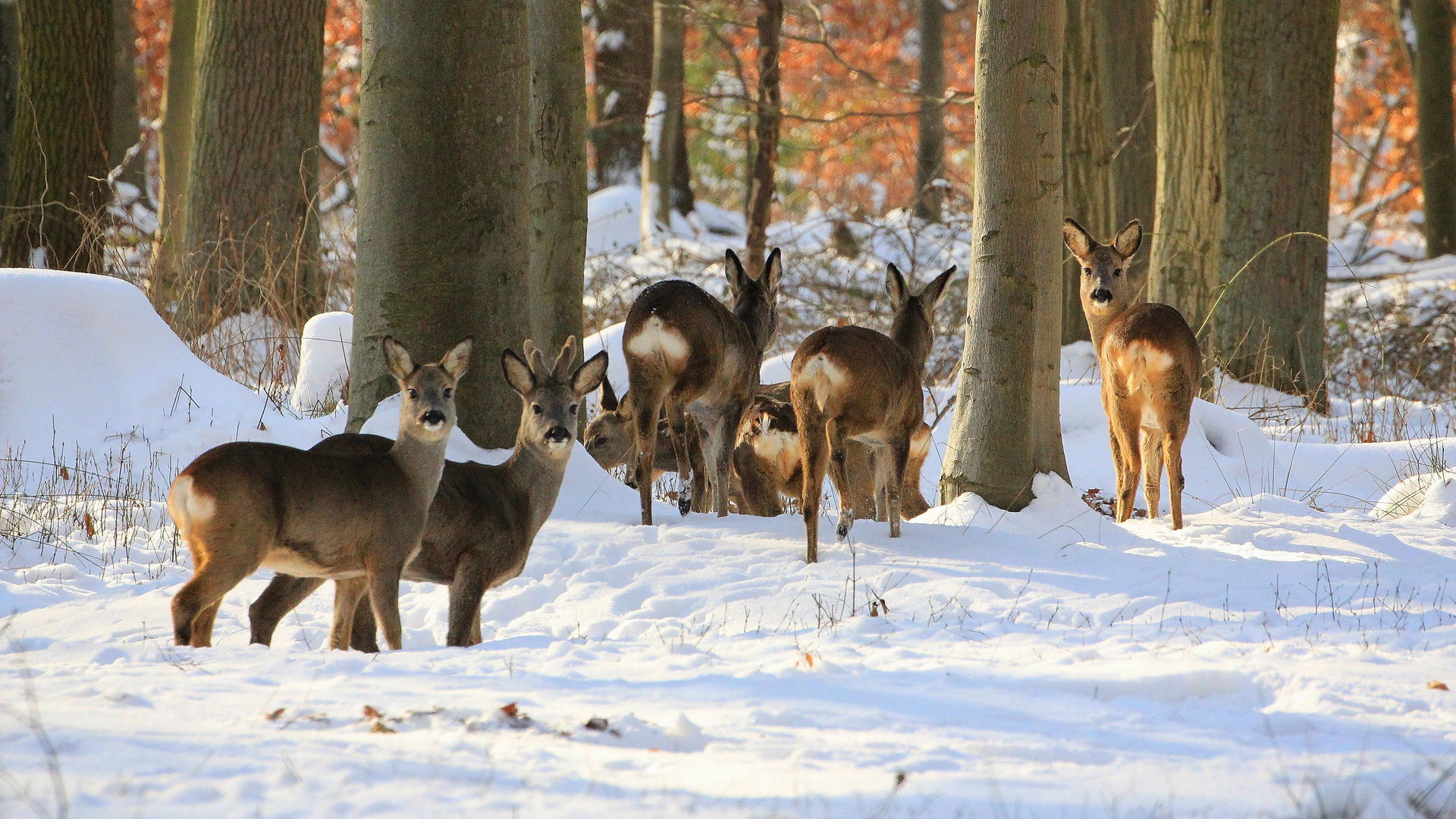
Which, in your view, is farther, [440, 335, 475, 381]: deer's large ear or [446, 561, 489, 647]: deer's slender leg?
[440, 335, 475, 381]: deer's large ear

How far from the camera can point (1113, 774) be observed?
3.46 metres

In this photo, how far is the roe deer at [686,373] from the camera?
279 inches

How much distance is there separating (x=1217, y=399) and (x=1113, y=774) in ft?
27.1

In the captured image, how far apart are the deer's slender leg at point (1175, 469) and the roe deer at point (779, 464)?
149 centimetres

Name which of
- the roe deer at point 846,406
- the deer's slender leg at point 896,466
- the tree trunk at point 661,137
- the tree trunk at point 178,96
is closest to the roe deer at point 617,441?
the deer's slender leg at point 896,466

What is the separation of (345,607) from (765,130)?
9393 mm

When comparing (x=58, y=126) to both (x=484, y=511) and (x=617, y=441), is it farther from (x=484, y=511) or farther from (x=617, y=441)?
(x=484, y=511)

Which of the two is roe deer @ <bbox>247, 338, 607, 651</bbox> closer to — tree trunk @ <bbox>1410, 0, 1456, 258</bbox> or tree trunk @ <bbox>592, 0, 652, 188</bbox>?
tree trunk @ <bbox>592, 0, 652, 188</bbox>

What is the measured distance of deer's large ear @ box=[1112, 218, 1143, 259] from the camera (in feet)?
27.3

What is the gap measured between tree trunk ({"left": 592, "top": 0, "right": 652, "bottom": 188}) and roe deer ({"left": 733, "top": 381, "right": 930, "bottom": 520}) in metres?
9.92

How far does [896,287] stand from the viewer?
812 cm

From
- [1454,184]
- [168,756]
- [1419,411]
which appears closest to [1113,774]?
[168,756]

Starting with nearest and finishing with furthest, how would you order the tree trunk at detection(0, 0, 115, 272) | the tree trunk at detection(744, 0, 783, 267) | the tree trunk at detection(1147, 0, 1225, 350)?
1. the tree trunk at detection(0, 0, 115, 272)
2. the tree trunk at detection(1147, 0, 1225, 350)
3. the tree trunk at detection(744, 0, 783, 267)

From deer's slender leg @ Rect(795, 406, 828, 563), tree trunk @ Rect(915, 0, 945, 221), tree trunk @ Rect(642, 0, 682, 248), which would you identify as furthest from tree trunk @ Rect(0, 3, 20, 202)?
tree trunk @ Rect(915, 0, 945, 221)
